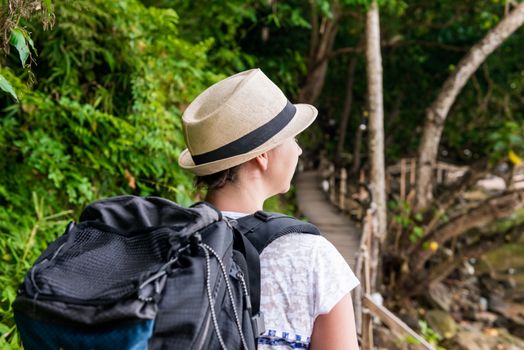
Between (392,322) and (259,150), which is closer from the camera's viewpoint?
(259,150)

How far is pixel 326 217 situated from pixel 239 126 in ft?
31.3

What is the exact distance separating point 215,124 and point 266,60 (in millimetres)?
7880

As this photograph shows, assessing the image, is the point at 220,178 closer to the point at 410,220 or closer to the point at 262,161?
the point at 262,161

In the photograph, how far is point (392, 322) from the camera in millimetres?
3807

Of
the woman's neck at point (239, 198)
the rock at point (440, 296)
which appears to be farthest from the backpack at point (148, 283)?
the rock at point (440, 296)

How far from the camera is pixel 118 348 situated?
3.10 ft

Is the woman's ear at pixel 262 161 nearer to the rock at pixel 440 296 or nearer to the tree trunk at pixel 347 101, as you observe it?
the rock at pixel 440 296

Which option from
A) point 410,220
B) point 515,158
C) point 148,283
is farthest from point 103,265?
point 410,220

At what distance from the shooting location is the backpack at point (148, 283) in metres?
0.96

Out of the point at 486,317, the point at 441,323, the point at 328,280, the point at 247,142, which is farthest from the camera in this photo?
the point at 486,317

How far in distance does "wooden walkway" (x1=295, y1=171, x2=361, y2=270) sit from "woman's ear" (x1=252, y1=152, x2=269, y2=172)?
19.7 feet

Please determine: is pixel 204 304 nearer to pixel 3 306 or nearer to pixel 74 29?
pixel 3 306

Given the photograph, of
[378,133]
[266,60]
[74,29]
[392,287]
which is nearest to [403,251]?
[392,287]

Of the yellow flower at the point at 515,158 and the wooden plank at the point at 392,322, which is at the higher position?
the yellow flower at the point at 515,158
